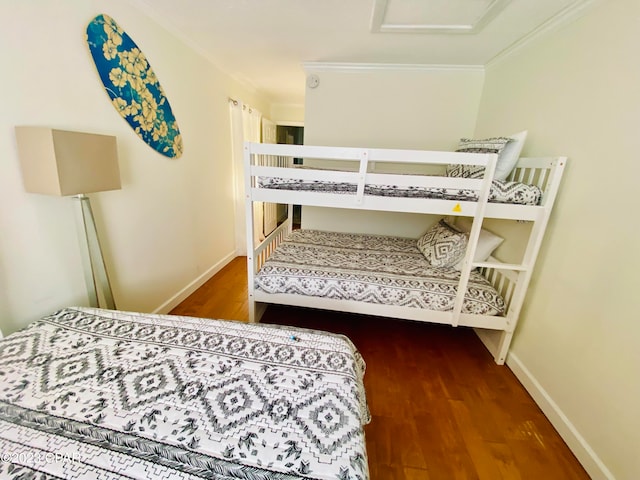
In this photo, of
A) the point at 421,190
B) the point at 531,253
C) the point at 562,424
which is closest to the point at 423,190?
the point at 421,190

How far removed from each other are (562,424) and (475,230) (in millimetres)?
1131

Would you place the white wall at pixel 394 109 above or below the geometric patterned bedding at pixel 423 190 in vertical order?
above

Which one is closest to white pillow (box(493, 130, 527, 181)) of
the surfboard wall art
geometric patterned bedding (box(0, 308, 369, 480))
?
geometric patterned bedding (box(0, 308, 369, 480))

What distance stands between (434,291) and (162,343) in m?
1.61

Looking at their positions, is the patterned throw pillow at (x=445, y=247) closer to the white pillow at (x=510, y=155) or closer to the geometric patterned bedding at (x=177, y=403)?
the white pillow at (x=510, y=155)

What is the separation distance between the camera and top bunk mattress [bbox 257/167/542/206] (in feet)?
5.27

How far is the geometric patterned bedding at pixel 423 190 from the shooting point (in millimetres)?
1605

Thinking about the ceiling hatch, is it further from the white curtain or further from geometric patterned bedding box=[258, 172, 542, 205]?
the white curtain

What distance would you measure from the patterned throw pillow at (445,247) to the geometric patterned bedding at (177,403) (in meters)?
1.25

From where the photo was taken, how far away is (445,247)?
6.91 feet

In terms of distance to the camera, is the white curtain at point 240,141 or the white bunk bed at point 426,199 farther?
the white curtain at point 240,141

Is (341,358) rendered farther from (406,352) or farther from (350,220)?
(350,220)

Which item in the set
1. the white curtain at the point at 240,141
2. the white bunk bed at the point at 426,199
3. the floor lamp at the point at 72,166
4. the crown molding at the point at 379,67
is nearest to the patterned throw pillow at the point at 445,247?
the white bunk bed at the point at 426,199

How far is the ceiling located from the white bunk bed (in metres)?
0.92
